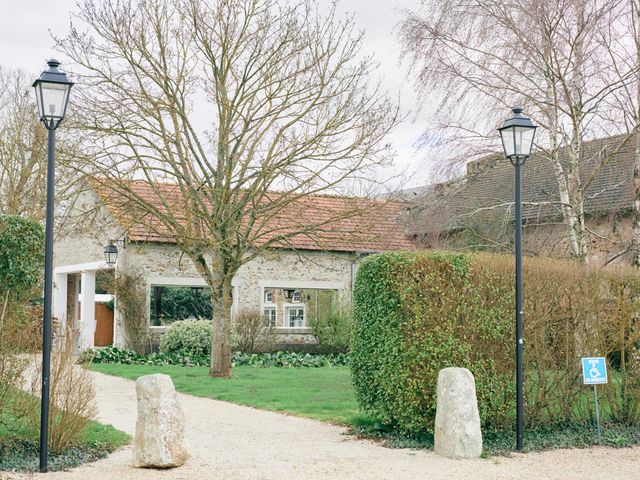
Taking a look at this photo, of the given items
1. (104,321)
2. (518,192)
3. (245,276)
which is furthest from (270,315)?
(518,192)

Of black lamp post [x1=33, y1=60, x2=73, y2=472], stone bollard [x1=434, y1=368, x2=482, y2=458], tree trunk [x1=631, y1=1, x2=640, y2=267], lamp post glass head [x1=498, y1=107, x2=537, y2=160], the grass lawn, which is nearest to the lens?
black lamp post [x1=33, y1=60, x2=73, y2=472]

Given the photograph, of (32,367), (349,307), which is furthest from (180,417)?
(349,307)

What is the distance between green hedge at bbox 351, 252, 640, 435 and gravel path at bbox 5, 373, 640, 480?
2.73 ft

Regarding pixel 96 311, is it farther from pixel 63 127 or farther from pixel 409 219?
pixel 409 219

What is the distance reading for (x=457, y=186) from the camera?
1520 centimetres

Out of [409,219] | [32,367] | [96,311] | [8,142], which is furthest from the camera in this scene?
[96,311]

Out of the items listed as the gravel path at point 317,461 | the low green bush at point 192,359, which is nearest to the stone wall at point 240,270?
the low green bush at point 192,359

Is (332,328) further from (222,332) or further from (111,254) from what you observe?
(222,332)

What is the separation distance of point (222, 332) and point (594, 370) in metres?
9.28

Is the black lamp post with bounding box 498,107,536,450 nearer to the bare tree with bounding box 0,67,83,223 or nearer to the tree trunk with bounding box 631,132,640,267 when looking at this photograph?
the tree trunk with bounding box 631,132,640,267

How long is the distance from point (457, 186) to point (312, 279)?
39.4ft

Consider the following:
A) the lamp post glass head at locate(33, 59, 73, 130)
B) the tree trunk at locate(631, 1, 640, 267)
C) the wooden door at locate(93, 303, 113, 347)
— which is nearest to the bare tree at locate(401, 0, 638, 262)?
the tree trunk at locate(631, 1, 640, 267)

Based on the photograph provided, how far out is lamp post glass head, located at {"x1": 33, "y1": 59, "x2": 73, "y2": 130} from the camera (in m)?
8.28

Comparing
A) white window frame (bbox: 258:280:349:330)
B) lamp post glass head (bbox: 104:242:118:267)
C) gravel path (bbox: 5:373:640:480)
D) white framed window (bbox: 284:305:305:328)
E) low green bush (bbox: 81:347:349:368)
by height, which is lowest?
gravel path (bbox: 5:373:640:480)
